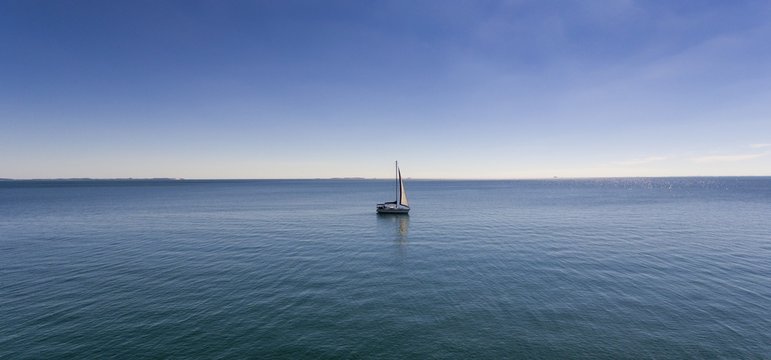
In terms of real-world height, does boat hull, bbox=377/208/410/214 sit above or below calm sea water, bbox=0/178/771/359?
above

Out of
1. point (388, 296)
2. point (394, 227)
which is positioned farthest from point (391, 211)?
point (388, 296)

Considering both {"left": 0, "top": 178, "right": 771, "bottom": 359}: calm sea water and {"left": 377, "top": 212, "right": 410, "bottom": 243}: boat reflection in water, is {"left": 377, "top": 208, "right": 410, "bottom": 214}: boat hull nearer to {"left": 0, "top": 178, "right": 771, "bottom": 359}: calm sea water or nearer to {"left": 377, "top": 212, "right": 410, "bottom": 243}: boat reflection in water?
{"left": 377, "top": 212, "right": 410, "bottom": 243}: boat reflection in water

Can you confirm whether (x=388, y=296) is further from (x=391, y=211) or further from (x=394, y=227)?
(x=391, y=211)

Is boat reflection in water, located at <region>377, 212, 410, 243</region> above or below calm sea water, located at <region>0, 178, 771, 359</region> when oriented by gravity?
above

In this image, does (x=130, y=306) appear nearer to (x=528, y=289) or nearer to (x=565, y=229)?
(x=528, y=289)

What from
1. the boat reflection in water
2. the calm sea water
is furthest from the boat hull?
the calm sea water

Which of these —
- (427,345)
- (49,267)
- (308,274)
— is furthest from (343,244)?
(49,267)

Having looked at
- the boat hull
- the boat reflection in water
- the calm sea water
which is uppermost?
Result: the boat hull

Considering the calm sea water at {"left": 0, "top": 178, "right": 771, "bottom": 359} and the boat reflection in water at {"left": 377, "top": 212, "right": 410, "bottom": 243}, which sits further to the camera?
the boat reflection in water at {"left": 377, "top": 212, "right": 410, "bottom": 243}

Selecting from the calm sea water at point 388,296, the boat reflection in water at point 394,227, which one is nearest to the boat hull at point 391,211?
the boat reflection in water at point 394,227

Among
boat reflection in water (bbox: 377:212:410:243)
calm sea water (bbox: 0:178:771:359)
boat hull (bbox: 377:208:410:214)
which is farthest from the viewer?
boat hull (bbox: 377:208:410:214)

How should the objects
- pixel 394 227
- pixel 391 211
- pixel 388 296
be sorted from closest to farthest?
pixel 388 296 < pixel 394 227 < pixel 391 211

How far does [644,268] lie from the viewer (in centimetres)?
3578

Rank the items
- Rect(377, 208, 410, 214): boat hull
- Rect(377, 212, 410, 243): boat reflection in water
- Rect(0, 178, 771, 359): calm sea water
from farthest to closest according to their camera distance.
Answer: Rect(377, 208, 410, 214): boat hull, Rect(377, 212, 410, 243): boat reflection in water, Rect(0, 178, 771, 359): calm sea water
